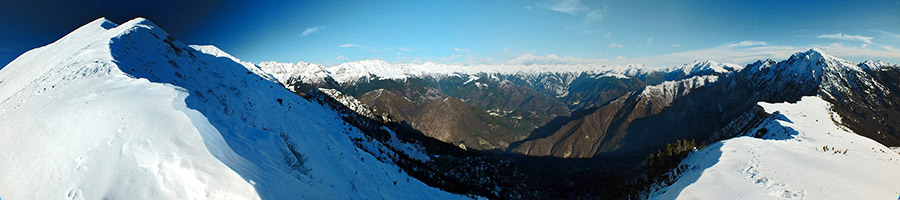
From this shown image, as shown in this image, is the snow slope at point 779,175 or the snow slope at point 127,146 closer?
the snow slope at point 127,146

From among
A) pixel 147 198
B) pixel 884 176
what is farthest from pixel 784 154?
pixel 147 198

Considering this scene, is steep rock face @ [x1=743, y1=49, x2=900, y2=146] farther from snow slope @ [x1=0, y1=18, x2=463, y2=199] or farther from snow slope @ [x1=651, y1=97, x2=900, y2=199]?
snow slope @ [x1=0, y1=18, x2=463, y2=199]

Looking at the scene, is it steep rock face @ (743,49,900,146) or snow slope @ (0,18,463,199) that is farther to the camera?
steep rock face @ (743,49,900,146)

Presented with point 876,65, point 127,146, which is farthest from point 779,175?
point 876,65

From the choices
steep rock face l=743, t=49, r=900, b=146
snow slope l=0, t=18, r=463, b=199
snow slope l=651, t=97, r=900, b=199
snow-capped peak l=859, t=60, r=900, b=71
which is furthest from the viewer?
snow-capped peak l=859, t=60, r=900, b=71

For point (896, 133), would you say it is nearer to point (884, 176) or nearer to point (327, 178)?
point (884, 176)

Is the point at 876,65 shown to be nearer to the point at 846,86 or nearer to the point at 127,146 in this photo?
the point at 846,86

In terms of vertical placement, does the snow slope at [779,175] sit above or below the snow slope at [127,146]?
below

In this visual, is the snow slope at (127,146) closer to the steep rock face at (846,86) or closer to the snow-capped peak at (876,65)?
the steep rock face at (846,86)

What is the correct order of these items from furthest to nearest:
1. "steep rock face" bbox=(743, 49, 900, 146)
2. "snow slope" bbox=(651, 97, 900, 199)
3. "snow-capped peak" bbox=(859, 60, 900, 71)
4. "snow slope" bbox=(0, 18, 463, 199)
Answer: "snow-capped peak" bbox=(859, 60, 900, 71) < "steep rock face" bbox=(743, 49, 900, 146) < "snow slope" bbox=(651, 97, 900, 199) < "snow slope" bbox=(0, 18, 463, 199)

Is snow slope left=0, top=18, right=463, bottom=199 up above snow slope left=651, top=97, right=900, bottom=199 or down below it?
above

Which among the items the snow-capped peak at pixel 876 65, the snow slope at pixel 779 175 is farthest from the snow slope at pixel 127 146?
the snow-capped peak at pixel 876 65

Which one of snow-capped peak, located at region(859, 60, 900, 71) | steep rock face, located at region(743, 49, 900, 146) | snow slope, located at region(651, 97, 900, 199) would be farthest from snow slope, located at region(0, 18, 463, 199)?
snow-capped peak, located at region(859, 60, 900, 71)

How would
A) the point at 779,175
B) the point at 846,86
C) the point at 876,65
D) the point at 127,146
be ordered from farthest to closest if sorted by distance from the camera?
the point at 876,65 → the point at 846,86 → the point at 779,175 → the point at 127,146
